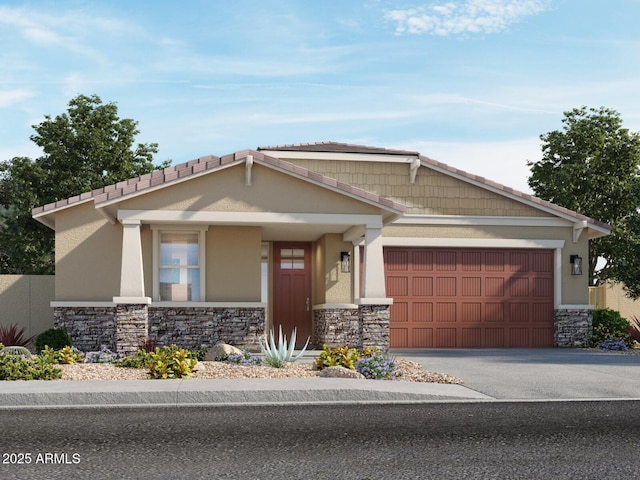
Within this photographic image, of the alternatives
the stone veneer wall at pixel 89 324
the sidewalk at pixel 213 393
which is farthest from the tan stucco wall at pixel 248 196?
the sidewalk at pixel 213 393

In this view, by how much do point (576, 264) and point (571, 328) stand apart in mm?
1728

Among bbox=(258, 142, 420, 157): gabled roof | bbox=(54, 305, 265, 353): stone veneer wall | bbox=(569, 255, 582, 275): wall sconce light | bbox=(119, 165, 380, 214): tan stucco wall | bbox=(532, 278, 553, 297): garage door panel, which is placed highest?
bbox=(258, 142, 420, 157): gabled roof

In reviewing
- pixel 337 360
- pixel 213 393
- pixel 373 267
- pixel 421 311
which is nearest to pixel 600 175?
pixel 421 311

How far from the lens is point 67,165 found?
3212 cm

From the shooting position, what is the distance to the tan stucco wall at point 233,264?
62.2 ft

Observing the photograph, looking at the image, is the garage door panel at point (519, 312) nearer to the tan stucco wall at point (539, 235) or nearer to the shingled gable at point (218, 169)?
the tan stucco wall at point (539, 235)

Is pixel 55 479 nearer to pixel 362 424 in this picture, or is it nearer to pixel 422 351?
pixel 362 424

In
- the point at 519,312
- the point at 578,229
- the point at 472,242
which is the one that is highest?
the point at 578,229

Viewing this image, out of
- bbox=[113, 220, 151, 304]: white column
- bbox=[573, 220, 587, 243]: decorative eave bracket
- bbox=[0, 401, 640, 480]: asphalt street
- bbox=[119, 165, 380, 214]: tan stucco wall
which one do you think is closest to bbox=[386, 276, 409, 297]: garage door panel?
bbox=[119, 165, 380, 214]: tan stucco wall

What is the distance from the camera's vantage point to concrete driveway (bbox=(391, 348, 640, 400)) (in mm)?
12070

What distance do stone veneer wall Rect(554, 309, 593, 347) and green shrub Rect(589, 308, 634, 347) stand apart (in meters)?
0.30

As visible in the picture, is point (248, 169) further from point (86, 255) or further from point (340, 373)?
point (340, 373)

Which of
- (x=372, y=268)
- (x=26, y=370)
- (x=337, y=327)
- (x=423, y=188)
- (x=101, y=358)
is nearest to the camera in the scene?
(x=26, y=370)

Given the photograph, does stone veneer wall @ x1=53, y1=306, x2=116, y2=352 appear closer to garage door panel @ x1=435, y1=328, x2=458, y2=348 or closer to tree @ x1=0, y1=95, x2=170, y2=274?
garage door panel @ x1=435, y1=328, x2=458, y2=348
